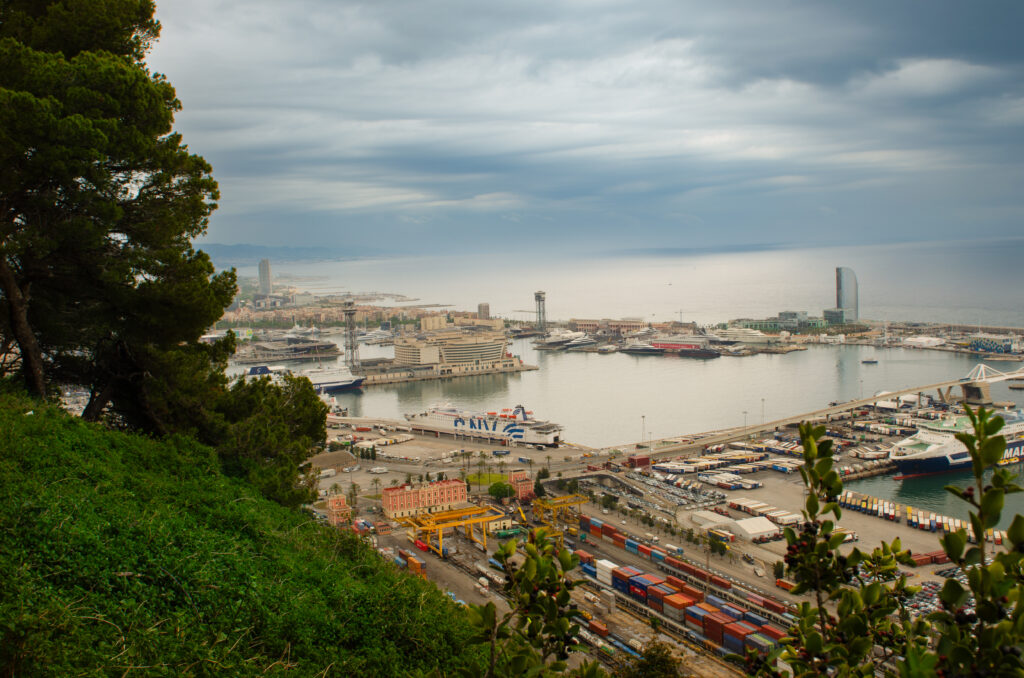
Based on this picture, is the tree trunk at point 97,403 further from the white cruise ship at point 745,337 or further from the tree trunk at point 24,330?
the white cruise ship at point 745,337

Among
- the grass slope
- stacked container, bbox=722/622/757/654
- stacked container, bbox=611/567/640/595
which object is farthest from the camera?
stacked container, bbox=611/567/640/595

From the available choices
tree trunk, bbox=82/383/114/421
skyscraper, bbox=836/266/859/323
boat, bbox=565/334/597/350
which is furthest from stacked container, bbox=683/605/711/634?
skyscraper, bbox=836/266/859/323

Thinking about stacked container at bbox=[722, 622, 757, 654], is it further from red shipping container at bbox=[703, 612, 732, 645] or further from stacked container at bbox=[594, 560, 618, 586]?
stacked container at bbox=[594, 560, 618, 586]

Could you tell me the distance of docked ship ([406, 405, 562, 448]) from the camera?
9.30 metres

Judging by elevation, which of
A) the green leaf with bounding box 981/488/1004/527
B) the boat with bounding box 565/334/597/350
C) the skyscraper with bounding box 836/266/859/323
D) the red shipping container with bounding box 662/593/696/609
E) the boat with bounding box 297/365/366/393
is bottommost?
the red shipping container with bounding box 662/593/696/609

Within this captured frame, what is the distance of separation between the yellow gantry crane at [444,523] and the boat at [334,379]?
8566 millimetres

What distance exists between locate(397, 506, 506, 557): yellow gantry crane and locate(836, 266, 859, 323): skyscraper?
19.8m

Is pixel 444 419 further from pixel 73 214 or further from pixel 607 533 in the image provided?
pixel 73 214

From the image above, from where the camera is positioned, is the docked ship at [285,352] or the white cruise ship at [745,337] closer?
the docked ship at [285,352]

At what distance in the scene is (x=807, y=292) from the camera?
110 ft

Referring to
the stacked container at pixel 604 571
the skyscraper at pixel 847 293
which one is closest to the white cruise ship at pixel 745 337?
the skyscraper at pixel 847 293

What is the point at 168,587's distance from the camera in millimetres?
1266

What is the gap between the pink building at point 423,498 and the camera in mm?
5895

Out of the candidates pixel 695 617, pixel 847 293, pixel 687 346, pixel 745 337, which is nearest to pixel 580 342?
pixel 687 346
